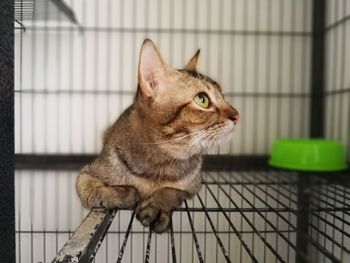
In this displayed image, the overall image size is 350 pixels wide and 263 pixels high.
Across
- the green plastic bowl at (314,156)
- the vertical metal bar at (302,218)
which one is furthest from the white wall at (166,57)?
the vertical metal bar at (302,218)

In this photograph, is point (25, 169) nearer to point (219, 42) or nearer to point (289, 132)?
point (219, 42)

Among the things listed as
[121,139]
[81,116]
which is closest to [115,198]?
[121,139]

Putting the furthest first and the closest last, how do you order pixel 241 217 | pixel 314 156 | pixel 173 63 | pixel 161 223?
1. pixel 173 63
2. pixel 314 156
3. pixel 241 217
4. pixel 161 223

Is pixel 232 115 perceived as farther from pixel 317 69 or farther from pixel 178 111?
pixel 317 69

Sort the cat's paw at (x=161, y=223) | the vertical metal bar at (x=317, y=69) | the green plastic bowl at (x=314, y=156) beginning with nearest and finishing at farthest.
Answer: the cat's paw at (x=161, y=223)
the green plastic bowl at (x=314, y=156)
the vertical metal bar at (x=317, y=69)

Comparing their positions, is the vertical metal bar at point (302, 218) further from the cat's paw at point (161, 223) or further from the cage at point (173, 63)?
the cage at point (173, 63)

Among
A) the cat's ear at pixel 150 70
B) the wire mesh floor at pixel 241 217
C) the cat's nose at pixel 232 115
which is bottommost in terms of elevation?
the wire mesh floor at pixel 241 217

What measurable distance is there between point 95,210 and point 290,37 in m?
1.66

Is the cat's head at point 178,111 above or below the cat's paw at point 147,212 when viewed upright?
above

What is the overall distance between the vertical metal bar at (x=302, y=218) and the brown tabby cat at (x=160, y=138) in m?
0.30

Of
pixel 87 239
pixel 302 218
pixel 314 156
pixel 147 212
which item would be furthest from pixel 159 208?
pixel 314 156

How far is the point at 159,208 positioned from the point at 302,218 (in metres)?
0.34

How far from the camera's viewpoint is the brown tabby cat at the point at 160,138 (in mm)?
990

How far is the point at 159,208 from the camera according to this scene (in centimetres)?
89
